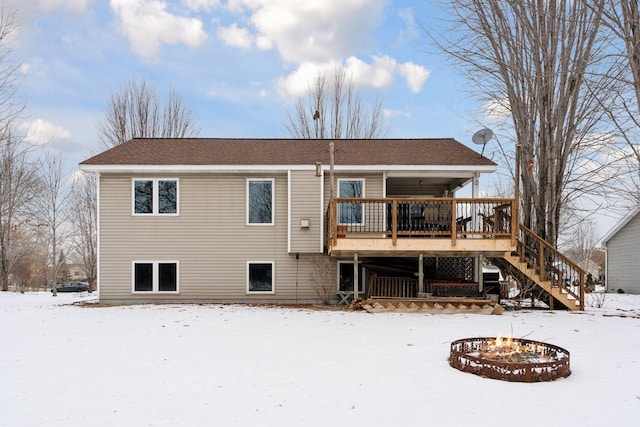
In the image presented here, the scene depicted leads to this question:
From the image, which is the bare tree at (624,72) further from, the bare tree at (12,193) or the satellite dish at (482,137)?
the bare tree at (12,193)

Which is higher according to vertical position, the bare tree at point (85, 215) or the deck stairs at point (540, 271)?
the bare tree at point (85, 215)

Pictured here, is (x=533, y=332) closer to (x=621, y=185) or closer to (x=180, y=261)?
(x=621, y=185)

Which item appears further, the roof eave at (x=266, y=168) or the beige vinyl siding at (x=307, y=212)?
the beige vinyl siding at (x=307, y=212)

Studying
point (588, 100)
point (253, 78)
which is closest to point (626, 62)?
point (588, 100)

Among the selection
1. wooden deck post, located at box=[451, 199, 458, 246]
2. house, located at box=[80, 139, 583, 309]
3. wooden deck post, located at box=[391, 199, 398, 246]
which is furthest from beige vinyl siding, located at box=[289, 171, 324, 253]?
wooden deck post, located at box=[451, 199, 458, 246]

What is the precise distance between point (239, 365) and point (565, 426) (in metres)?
3.89

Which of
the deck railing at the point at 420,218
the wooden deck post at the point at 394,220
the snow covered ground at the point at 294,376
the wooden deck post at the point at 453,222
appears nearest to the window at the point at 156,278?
the snow covered ground at the point at 294,376

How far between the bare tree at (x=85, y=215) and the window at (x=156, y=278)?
54.2ft

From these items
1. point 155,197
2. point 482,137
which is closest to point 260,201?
point 155,197

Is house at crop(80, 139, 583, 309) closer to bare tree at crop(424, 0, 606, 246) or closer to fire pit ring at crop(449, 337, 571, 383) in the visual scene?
bare tree at crop(424, 0, 606, 246)

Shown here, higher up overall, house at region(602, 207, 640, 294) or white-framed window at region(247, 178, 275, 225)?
white-framed window at region(247, 178, 275, 225)

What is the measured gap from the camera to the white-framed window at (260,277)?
13.1 meters

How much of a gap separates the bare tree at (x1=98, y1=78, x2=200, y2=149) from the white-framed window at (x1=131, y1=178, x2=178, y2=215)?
1385 cm

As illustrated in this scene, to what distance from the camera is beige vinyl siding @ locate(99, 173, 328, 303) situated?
1306 cm
